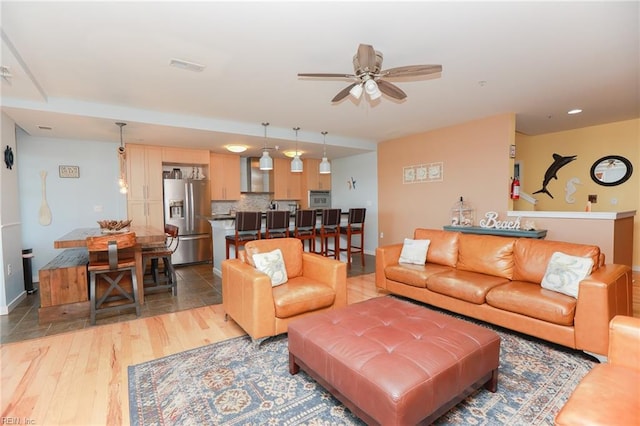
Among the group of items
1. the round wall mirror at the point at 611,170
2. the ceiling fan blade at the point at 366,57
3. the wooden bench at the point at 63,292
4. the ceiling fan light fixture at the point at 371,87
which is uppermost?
the ceiling fan blade at the point at 366,57

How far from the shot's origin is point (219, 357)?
7.83ft

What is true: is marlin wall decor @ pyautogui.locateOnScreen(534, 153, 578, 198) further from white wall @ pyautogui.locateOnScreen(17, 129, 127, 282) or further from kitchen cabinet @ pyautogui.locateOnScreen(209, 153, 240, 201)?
white wall @ pyautogui.locateOnScreen(17, 129, 127, 282)

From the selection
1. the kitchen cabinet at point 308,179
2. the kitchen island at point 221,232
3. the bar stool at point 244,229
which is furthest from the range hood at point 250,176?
the bar stool at point 244,229

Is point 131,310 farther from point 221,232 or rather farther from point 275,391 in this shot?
point 275,391

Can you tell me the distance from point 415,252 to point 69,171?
18.8 ft

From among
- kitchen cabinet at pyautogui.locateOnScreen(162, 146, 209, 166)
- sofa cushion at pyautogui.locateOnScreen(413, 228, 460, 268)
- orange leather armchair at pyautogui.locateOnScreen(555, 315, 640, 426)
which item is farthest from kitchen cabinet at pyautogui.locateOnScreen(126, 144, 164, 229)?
orange leather armchair at pyautogui.locateOnScreen(555, 315, 640, 426)

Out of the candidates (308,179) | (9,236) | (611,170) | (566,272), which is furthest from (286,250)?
(611,170)

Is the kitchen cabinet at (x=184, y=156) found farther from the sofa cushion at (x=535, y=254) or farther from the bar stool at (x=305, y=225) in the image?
the sofa cushion at (x=535, y=254)

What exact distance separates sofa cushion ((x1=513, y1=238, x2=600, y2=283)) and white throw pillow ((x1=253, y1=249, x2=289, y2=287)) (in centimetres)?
236

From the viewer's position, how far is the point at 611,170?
5168mm

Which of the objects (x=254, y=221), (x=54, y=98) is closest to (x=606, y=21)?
(x=254, y=221)

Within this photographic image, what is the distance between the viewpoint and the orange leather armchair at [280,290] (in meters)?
2.49

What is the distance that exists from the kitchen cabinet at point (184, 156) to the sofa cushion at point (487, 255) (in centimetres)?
498

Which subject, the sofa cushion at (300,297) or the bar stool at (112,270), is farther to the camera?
the bar stool at (112,270)
